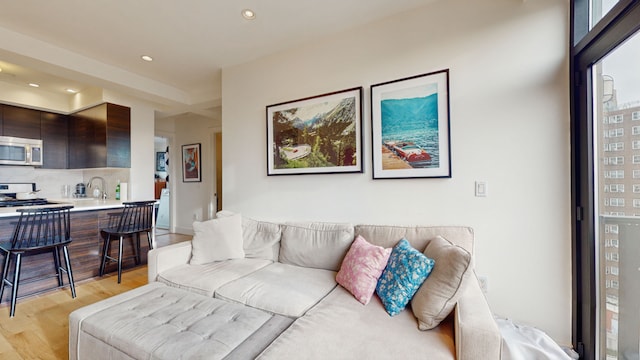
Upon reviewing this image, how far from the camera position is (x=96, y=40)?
2.68 m

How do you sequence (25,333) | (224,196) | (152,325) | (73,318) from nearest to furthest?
(152,325) < (73,318) < (25,333) < (224,196)

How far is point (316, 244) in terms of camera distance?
7.49ft

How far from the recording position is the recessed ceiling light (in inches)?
88.3

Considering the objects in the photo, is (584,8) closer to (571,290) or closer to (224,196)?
(571,290)

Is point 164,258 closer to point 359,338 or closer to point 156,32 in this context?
point 359,338

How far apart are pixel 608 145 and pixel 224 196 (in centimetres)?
339

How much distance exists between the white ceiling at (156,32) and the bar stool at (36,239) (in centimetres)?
158

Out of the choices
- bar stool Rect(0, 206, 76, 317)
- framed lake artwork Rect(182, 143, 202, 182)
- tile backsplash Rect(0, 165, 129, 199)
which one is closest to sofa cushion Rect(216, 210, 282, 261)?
bar stool Rect(0, 206, 76, 317)

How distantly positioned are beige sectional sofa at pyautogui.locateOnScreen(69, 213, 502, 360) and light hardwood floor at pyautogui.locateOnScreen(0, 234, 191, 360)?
0.69 m

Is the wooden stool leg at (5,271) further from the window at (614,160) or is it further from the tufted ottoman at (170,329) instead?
the window at (614,160)

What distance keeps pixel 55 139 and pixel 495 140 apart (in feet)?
20.9

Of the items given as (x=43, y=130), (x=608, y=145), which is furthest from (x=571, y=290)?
(x=43, y=130)

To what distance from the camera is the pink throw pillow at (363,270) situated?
1.67 m

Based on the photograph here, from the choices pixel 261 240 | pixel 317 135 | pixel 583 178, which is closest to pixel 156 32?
pixel 317 135
